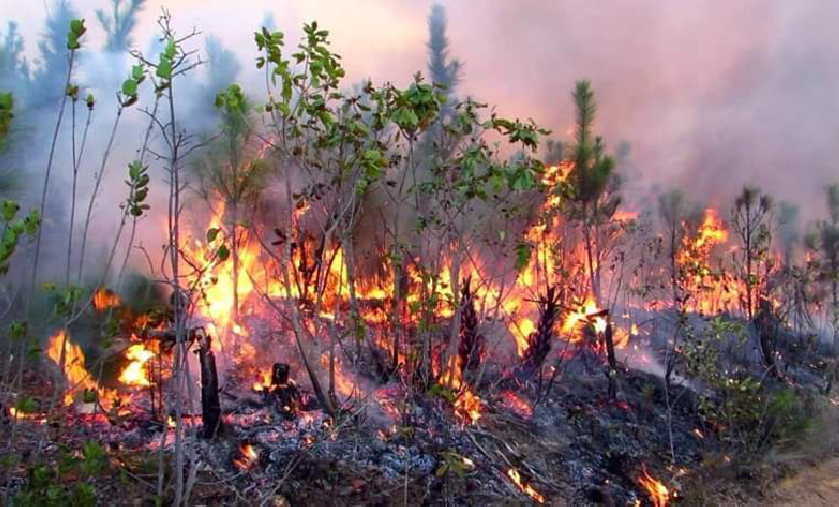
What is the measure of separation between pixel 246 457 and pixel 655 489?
139 inches

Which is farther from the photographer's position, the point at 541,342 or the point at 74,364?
the point at 541,342

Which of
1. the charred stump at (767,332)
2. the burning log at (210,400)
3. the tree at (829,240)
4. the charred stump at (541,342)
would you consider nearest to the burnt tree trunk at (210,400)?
the burning log at (210,400)

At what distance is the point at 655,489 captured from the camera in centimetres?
548

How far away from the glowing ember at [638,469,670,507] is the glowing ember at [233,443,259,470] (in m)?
3.33

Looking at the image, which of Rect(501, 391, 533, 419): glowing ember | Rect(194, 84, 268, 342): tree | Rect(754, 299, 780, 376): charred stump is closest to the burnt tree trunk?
Rect(194, 84, 268, 342): tree

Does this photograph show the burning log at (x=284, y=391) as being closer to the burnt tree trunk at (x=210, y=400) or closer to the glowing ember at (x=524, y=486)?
the burnt tree trunk at (x=210, y=400)

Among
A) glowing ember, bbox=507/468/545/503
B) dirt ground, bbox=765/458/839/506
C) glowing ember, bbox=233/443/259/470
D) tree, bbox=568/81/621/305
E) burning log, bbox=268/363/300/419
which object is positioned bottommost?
dirt ground, bbox=765/458/839/506

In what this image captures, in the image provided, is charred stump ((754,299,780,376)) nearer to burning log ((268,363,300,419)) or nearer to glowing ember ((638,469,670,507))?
glowing ember ((638,469,670,507))

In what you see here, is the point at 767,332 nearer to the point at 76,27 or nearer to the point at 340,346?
the point at 340,346

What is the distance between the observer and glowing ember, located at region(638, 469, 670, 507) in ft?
17.3

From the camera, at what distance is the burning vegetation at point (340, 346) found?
416cm

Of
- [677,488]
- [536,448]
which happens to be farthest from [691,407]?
[536,448]

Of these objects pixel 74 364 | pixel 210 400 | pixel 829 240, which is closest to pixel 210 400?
pixel 210 400

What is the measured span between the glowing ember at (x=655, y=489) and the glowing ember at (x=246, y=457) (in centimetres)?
333
